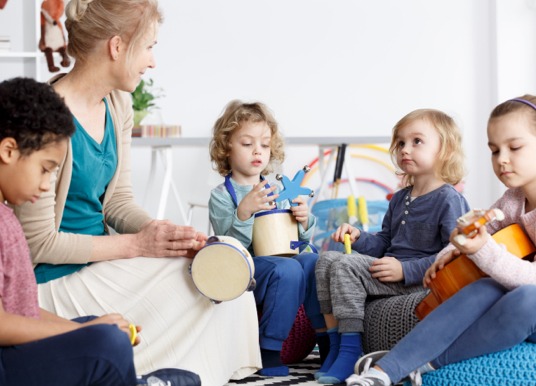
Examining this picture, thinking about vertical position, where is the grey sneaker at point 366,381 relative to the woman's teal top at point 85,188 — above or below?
below

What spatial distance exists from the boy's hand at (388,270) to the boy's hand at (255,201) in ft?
1.17

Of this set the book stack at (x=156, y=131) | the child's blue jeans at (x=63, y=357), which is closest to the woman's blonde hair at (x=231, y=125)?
the child's blue jeans at (x=63, y=357)

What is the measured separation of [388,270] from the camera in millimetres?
2408

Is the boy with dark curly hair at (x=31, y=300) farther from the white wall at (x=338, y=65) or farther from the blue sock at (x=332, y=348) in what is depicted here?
the white wall at (x=338, y=65)

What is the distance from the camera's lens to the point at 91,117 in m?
2.22

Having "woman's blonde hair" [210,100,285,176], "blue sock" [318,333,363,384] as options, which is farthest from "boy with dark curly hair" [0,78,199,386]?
"woman's blonde hair" [210,100,285,176]

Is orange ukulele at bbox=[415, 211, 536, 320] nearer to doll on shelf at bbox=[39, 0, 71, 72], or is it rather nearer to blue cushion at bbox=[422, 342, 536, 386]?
blue cushion at bbox=[422, 342, 536, 386]

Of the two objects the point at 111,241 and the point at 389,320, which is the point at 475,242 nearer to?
the point at 389,320

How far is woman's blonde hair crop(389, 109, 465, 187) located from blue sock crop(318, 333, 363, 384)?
529 mm

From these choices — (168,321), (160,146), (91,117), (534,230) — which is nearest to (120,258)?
(168,321)

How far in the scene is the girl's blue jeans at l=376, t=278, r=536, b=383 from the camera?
1935 millimetres

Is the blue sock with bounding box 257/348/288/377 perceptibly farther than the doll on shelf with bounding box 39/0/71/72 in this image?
No

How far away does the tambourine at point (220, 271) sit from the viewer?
209 cm

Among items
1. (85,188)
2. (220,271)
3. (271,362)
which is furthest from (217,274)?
(271,362)
